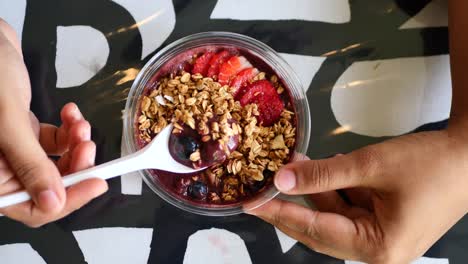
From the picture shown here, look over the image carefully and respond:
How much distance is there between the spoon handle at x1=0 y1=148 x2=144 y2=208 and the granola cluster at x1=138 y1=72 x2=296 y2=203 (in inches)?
3.7

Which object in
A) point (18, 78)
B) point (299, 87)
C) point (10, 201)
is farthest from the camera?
point (299, 87)

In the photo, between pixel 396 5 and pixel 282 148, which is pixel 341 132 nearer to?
pixel 282 148

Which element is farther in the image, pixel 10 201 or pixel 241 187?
pixel 241 187

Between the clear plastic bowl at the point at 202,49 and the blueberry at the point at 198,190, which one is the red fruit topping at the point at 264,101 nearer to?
the clear plastic bowl at the point at 202,49

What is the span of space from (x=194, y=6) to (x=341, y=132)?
1.29 feet

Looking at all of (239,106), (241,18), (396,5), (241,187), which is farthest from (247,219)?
(396,5)

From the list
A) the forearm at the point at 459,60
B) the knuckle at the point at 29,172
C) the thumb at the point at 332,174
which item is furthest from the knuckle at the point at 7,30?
the forearm at the point at 459,60

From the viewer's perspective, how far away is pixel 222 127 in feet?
2.77

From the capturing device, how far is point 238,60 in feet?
3.07

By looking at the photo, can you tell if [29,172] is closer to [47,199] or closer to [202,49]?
[47,199]

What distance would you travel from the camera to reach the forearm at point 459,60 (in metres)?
0.89

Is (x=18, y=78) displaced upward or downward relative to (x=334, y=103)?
upward

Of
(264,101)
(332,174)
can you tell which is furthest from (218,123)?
(332,174)

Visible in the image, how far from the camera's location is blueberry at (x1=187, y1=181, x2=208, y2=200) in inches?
34.5
